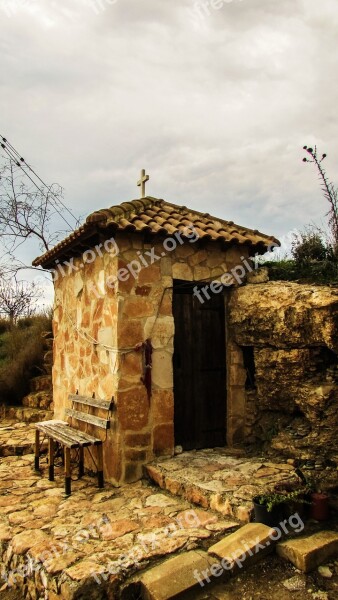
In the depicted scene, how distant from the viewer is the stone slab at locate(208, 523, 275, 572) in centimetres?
321

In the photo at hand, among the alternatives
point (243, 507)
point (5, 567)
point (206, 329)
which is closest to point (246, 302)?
point (206, 329)

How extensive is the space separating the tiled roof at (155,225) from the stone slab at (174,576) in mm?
3247

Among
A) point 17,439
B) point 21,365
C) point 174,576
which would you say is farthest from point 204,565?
point 21,365

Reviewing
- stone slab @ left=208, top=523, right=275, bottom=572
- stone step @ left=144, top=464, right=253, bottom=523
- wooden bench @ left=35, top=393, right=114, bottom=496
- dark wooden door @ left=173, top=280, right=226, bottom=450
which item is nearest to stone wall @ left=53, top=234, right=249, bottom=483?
wooden bench @ left=35, top=393, right=114, bottom=496

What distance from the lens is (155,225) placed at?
201 inches

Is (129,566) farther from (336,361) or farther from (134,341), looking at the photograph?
(336,361)

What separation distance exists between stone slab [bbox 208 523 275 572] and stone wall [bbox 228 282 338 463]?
137 centimetres

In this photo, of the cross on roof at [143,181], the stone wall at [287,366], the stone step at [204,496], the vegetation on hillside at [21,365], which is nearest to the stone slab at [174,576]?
the stone step at [204,496]

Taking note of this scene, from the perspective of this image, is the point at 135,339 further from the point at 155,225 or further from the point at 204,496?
the point at 204,496

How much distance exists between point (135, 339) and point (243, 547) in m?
2.46

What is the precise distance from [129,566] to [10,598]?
107cm

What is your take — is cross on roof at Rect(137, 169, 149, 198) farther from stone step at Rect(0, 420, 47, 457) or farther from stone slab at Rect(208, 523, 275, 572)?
stone slab at Rect(208, 523, 275, 572)

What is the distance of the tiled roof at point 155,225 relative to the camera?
485 centimetres

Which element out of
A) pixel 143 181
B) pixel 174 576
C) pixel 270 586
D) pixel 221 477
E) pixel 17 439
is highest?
pixel 143 181
